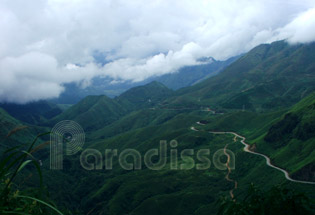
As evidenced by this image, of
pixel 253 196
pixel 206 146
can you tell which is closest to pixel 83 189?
pixel 206 146

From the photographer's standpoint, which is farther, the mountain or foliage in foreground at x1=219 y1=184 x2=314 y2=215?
the mountain

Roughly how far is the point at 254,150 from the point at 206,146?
144 feet

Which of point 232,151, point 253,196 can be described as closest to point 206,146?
point 232,151

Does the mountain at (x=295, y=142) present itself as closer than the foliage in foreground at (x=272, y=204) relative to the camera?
No

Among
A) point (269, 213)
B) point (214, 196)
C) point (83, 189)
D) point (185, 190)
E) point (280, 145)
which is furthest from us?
point (83, 189)

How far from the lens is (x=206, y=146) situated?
637 ft

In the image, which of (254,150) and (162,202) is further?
(254,150)

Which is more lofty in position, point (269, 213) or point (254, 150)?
point (269, 213)

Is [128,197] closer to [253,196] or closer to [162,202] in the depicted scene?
[162,202]

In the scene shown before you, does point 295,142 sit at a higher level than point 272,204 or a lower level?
lower

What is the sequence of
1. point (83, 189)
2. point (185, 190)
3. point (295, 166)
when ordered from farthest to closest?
1. point (83, 189)
2. point (185, 190)
3. point (295, 166)

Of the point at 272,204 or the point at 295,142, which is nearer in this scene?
the point at 272,204

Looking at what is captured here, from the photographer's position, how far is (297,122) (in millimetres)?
156625

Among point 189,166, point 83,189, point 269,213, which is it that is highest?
point 269,213
